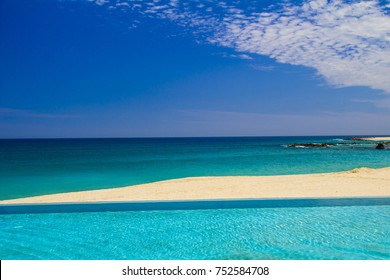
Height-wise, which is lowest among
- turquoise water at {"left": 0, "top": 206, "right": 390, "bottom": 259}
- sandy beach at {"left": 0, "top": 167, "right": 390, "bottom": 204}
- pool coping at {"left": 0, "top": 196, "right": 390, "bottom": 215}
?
turquoise water at {"left": 0, "top": 206, "right": 390, "bottom": 259}

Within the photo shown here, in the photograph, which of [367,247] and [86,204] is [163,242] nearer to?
[86,204]

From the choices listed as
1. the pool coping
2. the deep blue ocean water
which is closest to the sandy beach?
the pool coping

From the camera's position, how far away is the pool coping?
5910mm

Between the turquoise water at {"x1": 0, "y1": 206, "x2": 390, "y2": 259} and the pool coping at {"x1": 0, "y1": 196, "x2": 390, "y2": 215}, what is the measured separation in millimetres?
120

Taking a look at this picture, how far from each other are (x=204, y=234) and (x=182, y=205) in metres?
1.15

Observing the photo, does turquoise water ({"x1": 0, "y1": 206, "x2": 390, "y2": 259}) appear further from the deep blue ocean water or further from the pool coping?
the pool coping

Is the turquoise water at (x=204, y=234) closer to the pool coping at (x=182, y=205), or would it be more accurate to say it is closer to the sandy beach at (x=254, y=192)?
the pool coping at (x=182, y=205)

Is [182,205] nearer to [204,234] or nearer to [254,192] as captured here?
[204,234]

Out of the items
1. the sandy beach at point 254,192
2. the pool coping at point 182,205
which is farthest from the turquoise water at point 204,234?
the sandy beach at point 254,192

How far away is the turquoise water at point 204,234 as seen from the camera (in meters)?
4.27

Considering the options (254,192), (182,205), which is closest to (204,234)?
(182,205)

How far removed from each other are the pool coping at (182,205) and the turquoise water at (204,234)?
120 millimetres

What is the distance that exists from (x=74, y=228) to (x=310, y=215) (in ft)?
12.9
